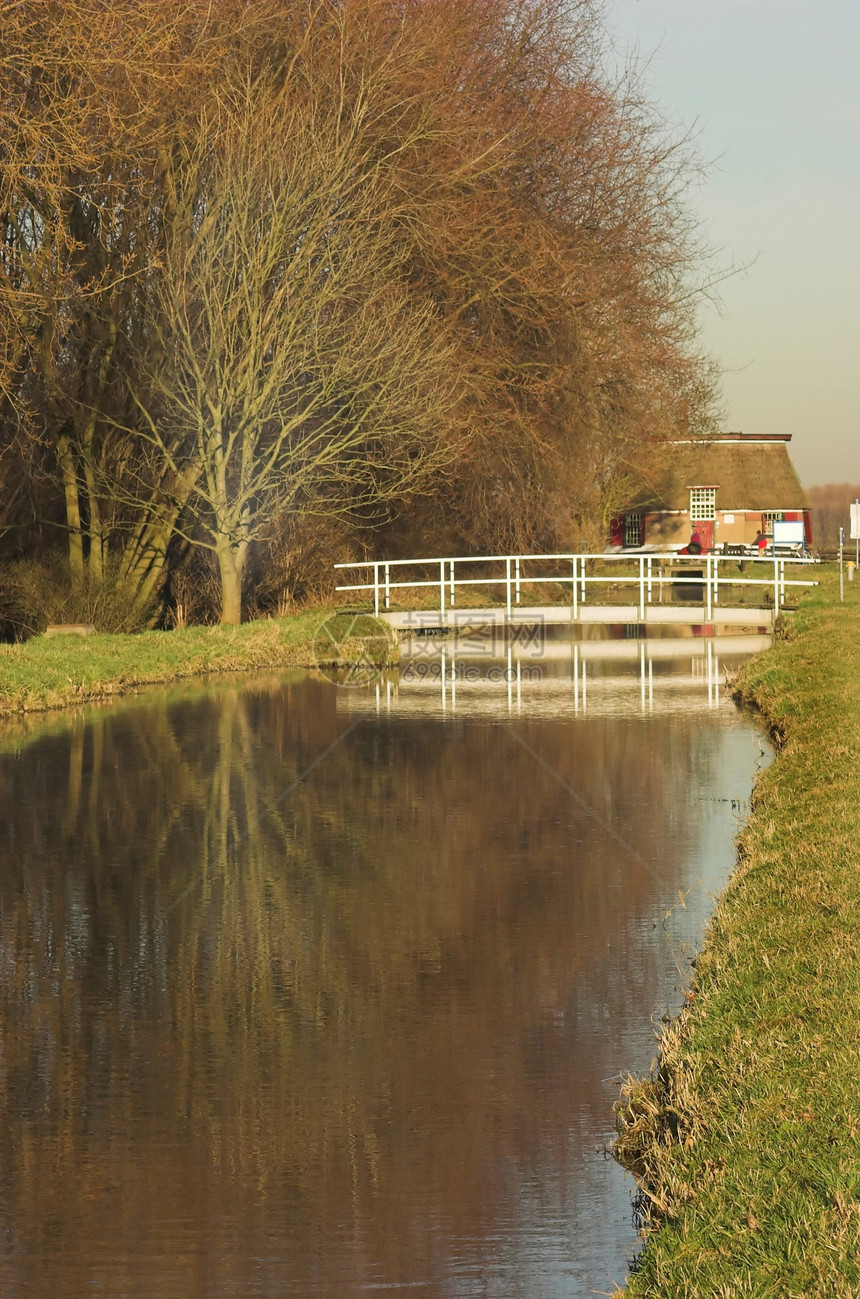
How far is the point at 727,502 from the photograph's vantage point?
8512cm

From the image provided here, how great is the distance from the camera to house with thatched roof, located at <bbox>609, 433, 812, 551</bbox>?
82688 mm

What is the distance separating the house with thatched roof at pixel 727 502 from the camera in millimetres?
82688

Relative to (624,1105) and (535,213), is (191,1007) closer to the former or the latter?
(624,1105)

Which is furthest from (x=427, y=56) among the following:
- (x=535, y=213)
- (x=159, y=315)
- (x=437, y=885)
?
(x=437, y=885)

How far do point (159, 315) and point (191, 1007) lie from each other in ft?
78.1

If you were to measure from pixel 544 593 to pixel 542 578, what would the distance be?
880cm

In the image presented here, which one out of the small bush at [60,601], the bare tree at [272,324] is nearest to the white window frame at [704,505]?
the bare tree at [272,324]

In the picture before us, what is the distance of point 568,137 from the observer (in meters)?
36.6

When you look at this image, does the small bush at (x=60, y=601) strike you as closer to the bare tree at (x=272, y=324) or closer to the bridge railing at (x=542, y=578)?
the bare tree at (x=272, y=324)

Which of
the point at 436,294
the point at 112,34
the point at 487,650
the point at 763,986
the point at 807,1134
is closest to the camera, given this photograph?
the point at 807,1134

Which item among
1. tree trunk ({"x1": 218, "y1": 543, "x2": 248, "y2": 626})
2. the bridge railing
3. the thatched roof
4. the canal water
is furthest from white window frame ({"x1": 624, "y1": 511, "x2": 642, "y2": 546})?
the canal water

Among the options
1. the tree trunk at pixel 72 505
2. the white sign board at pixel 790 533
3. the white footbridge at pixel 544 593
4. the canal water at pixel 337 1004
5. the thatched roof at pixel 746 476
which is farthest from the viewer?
the thatched roof at pixel 746 476

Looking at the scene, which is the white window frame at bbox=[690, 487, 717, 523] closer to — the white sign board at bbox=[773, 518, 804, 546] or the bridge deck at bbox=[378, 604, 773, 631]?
the white sign board at bbox=[773, 518, 804, 546]

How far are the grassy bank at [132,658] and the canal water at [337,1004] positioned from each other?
4452mm
